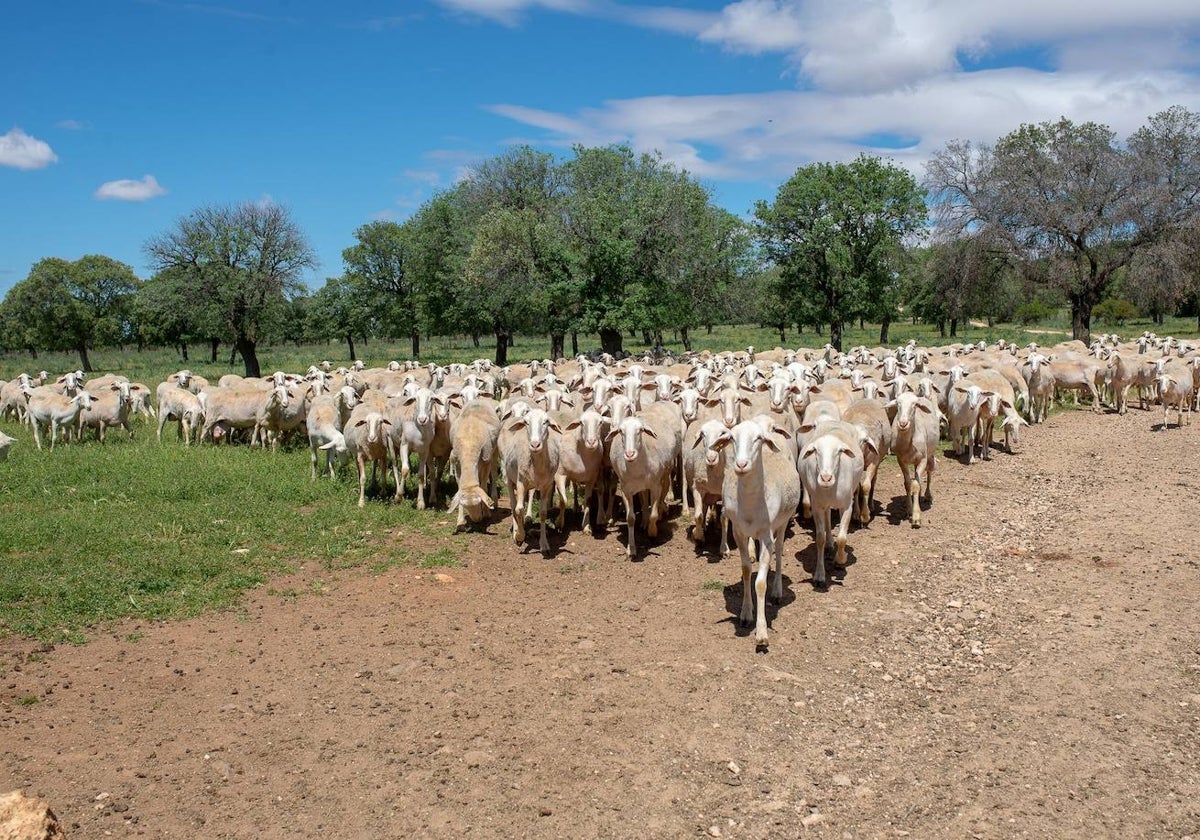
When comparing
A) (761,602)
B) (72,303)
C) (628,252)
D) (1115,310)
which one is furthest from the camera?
(1115,310)

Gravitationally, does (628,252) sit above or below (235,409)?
above

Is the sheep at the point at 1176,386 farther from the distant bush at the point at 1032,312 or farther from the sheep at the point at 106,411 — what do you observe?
the distant bush at the point at 1032,312

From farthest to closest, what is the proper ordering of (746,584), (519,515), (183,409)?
1. (183,409)
2. (519,515)
3. (746,584)

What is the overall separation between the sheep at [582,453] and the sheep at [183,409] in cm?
1371

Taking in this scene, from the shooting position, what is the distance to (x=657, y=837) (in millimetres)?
5352

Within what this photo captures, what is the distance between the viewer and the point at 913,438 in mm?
12625

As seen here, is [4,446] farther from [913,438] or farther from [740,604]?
[913,438]

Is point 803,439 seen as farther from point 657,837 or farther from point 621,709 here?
point 657,837

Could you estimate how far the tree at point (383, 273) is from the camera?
171 ft

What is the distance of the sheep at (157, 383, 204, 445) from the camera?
21688mm

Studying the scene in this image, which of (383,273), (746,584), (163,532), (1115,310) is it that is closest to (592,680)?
(746,584)

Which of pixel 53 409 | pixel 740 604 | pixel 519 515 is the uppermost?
pixel 53 409

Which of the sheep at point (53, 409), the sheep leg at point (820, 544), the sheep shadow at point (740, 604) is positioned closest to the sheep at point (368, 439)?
the sheep shadow at point (740, 604)

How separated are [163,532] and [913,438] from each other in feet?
38.4
